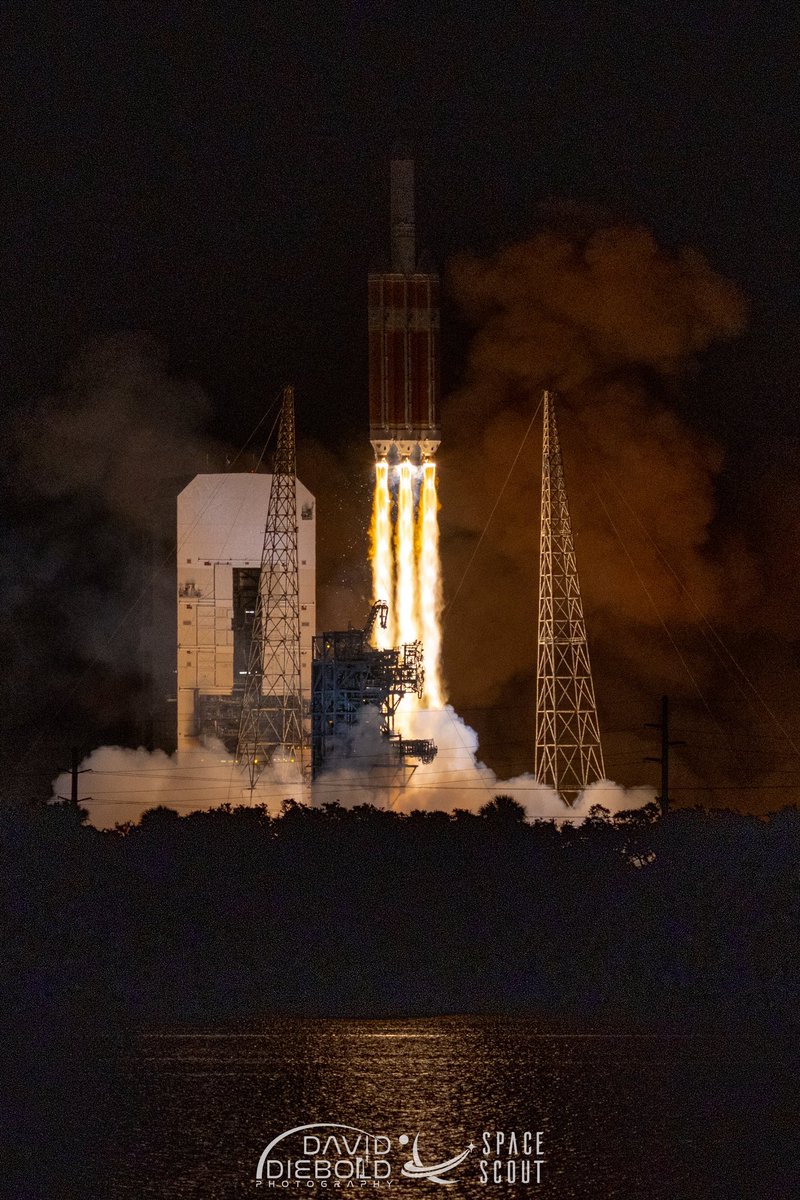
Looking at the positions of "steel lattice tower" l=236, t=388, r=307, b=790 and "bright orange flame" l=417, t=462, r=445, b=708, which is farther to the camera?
"bright orange flame" l=417, t=462, r=445, b=708

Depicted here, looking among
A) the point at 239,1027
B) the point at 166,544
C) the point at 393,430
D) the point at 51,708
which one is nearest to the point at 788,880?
the point at 239,1027

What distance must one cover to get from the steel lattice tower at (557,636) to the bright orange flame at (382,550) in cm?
261

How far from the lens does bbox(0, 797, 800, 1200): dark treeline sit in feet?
84.1

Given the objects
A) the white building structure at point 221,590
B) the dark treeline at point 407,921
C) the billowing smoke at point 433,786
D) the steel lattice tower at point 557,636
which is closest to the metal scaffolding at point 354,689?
the billowing smoke at point 433,786

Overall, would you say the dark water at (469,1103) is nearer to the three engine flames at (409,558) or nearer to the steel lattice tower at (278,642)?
the steel lattice tower at (278,642)

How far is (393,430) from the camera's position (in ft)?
121

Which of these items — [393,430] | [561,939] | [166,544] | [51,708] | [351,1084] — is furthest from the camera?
[51,708]

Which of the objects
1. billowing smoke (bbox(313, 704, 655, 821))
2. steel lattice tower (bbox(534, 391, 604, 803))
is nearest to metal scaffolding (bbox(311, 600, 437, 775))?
billowing smoke (bbox(313, 704, 655, 821))

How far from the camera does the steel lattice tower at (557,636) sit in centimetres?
3500

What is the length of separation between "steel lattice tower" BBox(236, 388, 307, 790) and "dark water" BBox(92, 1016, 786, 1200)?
446 inches

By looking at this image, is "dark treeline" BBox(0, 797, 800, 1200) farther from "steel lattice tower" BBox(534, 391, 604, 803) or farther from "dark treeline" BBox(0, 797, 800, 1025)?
"steel lattice tower" BBox(534, 391, 604, 803)

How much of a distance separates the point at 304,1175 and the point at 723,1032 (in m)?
5.96

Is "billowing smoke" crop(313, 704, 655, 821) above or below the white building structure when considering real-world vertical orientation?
below

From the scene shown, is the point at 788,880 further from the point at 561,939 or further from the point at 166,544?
the point at 166,544
